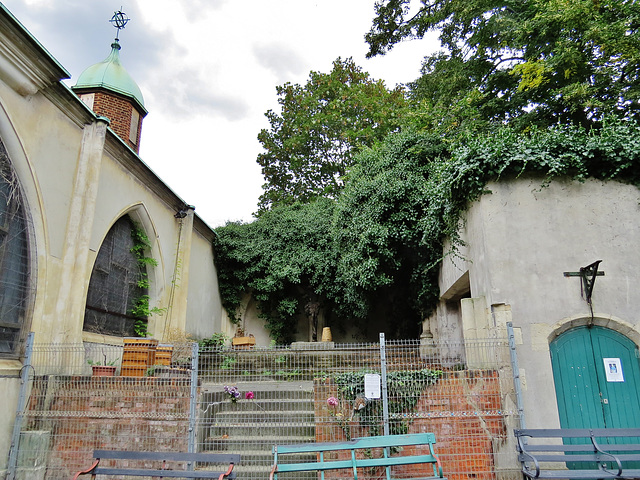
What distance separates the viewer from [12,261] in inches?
279

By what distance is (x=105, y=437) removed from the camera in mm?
6246

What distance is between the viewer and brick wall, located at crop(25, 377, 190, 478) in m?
6.07

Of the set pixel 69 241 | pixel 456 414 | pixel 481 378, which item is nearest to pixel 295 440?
pixel 456 414

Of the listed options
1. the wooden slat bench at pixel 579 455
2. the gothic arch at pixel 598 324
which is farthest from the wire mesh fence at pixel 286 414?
the gothic arch at pixel 598 324

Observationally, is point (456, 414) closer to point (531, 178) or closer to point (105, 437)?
point (531, 178)

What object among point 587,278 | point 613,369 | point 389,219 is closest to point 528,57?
point 389,219

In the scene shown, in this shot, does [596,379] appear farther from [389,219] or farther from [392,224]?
[389,219]

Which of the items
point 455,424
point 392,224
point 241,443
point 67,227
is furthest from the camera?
point 392,224

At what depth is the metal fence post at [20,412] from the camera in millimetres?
5988

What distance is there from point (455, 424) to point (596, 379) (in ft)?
7.42

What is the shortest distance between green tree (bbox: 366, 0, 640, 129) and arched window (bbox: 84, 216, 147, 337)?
8216mm

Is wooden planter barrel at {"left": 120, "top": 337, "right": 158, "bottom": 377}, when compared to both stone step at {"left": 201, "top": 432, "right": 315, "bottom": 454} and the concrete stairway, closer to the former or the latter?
the concrete stairway

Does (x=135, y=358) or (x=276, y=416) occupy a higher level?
(x=135, y=358)

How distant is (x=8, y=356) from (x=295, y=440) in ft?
15.3
